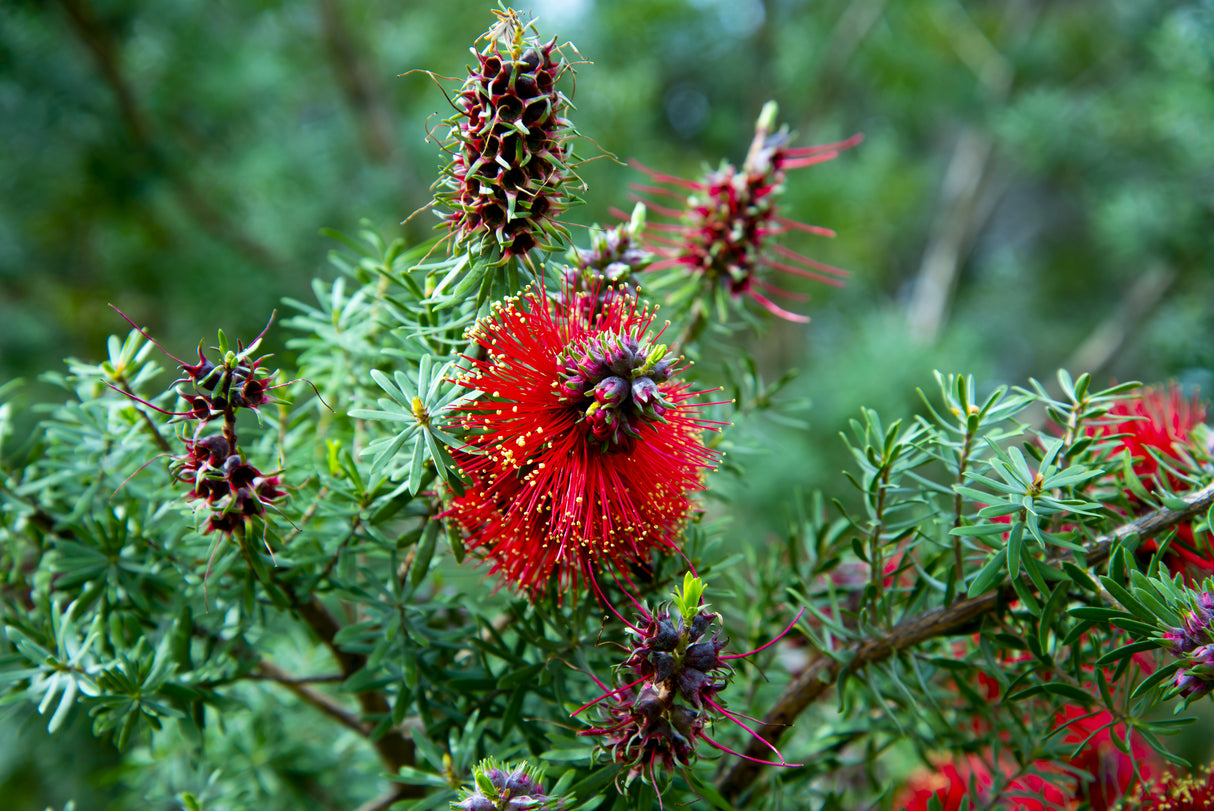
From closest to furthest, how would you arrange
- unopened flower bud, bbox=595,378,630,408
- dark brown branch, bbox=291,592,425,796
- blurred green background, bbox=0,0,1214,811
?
unopened flower bud, bbox=595,378,630,408, dark brown branch, bbox=291,592,425,796, blurred green background, bbox=0,0,1214,811

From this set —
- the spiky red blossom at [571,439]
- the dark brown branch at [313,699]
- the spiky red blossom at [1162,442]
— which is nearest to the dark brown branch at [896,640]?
the spiky red blossom at [1162,442]

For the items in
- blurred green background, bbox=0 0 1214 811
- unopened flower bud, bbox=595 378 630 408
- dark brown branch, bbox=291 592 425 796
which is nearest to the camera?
unopened flower bud, bbox=595 378 630 408

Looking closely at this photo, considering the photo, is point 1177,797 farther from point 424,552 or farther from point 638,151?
point 638,151

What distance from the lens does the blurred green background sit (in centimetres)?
125

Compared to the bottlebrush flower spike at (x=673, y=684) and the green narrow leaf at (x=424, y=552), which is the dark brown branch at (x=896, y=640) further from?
the green narrow leaf at (x=424, y=552)

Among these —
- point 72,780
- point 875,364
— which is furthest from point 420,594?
point 875,364

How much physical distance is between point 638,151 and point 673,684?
162 centimetres

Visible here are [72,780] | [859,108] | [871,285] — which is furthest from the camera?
[859,108]

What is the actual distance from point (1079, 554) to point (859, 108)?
109 inches

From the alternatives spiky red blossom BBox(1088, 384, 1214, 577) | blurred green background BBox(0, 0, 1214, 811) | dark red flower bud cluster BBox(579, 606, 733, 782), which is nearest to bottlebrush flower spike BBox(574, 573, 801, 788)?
dark red flower bud cluster BBox(579, 606, 733, 782)

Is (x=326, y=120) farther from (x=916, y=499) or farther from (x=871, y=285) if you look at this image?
(x=916, y=499)

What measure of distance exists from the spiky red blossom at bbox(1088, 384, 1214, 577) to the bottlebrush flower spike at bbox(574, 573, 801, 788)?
217mm

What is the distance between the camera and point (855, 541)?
393 millimetres

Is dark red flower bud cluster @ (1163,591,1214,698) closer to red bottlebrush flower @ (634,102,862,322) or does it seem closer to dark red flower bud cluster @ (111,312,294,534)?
red bottlebrush flower @ (634,102,862,322)
